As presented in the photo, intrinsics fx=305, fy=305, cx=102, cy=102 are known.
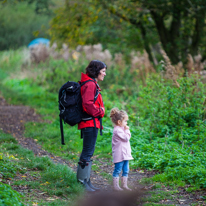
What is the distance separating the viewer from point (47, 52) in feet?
56.1

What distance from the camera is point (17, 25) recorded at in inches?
1226

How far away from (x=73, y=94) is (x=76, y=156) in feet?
7.87

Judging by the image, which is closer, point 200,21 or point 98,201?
point 98,201

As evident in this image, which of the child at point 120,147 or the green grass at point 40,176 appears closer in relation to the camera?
the green grass at point 40,176

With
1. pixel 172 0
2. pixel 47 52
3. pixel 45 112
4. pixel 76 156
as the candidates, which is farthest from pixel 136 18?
pixel 76 156

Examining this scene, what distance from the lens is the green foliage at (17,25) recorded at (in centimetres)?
2945

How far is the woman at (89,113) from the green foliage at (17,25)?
956 inches

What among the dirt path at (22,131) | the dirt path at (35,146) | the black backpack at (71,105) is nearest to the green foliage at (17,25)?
the dirt path at (22,131)

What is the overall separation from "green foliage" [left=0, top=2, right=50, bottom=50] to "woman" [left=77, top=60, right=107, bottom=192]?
79.6 feet

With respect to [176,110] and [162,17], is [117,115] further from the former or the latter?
[162,17]

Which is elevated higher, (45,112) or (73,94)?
(73,94)

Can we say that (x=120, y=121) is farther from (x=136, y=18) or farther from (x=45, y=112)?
(x=136, y=18)

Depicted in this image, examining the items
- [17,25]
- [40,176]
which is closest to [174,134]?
[40,176]

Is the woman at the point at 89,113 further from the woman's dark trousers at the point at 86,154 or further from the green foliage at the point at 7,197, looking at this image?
the green foliage at the point at 7,197
